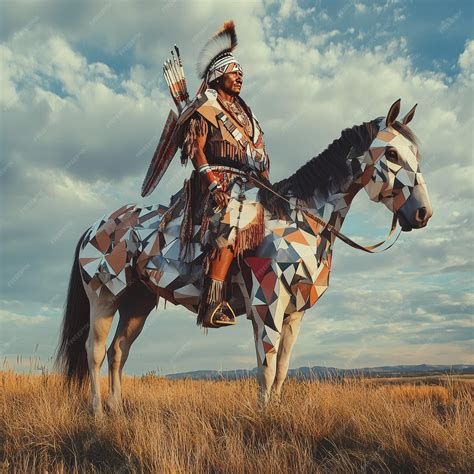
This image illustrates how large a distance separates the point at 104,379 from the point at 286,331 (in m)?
6.48

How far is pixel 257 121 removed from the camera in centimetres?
648

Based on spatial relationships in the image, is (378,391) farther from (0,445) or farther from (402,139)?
(0,445)

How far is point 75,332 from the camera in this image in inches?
301

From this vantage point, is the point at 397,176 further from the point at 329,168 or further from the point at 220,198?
the point at 220,198

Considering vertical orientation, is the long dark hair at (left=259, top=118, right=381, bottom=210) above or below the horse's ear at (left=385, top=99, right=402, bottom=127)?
below

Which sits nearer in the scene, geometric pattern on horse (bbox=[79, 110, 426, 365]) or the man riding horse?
geometric pattern on horse (bbox=[79, 110, 426, 365])

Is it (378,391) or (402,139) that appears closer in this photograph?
(402,139)

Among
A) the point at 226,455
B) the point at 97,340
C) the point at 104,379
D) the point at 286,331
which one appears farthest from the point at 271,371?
the point at 104,379

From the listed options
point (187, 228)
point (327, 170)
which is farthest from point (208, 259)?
point (327, 170)

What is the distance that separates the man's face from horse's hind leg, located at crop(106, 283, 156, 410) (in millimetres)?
2582

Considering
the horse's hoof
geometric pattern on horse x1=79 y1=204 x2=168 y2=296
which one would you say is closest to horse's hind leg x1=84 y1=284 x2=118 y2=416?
geometric pattern on horse x1=79 y1=204 x2=168 y2=296

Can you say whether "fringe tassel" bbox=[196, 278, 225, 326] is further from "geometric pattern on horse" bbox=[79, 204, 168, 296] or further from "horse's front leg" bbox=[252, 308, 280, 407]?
"geometric pattern on horse" bbox=[79, 204, 168, 296]

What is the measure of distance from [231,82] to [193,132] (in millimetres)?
811

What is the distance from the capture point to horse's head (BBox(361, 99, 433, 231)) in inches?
212
